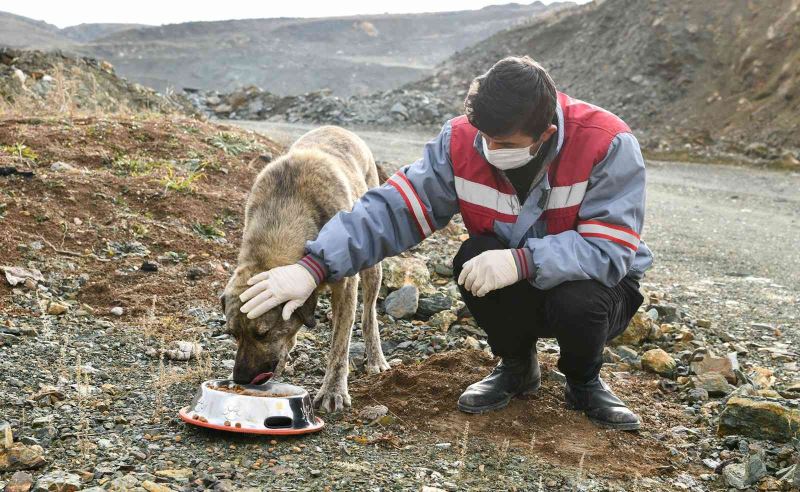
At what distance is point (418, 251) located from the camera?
829cm

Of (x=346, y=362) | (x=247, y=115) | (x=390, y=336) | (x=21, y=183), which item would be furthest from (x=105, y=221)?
(x=247, y=115)

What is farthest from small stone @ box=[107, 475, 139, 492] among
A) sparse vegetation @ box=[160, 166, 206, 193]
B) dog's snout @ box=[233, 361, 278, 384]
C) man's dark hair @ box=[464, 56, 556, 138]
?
sparse vegetation @ box=[160, 166, 206, 193]

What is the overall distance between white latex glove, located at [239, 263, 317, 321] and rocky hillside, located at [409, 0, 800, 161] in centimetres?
1517

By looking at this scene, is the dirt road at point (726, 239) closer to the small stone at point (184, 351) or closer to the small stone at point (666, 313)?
the small stone at point (666, 313)

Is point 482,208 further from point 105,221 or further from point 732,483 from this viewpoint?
point 105,221

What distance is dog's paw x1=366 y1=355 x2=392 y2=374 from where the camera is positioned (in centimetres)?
537

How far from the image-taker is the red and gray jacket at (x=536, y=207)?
3930 mm

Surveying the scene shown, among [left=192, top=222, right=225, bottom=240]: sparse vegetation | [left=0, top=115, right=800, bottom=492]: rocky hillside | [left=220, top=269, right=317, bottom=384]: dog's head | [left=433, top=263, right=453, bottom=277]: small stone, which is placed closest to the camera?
[left=0, top=115, right=800, bottom=492]: rocky hillside

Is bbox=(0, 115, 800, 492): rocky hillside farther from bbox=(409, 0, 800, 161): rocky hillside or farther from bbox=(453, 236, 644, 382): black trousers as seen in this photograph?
bbox=(409, 0, 800, 161): rocky hillside

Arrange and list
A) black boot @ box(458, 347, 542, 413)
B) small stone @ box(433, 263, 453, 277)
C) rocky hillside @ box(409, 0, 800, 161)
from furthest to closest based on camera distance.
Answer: rocky hillside @ box(409, 0, 800, 161) → small stone @ box(433, 263, 453, 277) → black boot @ box(458, 347, 542, 413)

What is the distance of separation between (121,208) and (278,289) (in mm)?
3823

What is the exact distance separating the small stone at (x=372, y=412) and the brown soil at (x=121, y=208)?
1.80 m

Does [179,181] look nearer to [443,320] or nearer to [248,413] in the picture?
[443,320]

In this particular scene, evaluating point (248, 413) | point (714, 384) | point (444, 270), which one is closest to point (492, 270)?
point (248, 413)
